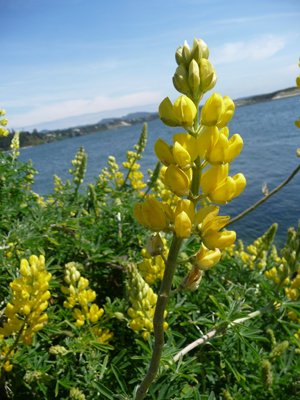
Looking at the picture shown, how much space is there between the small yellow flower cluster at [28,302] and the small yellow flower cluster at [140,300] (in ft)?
2.13

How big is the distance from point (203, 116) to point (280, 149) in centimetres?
2683

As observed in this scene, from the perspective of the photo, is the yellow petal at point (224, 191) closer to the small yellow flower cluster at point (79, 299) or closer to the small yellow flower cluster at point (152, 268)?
the small yellow flower cluster at point (152, 268)

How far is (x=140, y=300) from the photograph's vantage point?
5.64 feet

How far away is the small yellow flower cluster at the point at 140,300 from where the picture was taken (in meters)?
1.70

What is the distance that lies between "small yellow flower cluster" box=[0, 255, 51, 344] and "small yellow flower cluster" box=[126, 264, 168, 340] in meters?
0.65

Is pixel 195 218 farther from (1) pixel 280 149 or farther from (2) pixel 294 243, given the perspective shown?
(1) pixel 280 149

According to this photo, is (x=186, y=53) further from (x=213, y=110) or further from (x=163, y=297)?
(x=163, y=297)

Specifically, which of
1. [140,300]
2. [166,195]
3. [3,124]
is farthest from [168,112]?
[3,124]

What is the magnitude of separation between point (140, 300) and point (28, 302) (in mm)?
788

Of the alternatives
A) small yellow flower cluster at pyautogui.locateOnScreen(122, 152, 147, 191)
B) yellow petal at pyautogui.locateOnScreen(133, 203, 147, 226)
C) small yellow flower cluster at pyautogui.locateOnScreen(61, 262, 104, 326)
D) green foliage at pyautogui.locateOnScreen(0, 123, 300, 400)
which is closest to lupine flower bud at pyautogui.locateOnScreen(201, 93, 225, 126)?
yellow petal at pyautogui.locateOnScreen(133, 203, 147, 226)

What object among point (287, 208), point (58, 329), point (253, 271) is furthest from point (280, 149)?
point (58, 329)

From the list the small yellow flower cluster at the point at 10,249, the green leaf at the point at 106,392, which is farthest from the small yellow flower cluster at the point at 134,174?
the green leaf at the point at 106,392

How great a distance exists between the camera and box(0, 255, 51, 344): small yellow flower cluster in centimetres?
186

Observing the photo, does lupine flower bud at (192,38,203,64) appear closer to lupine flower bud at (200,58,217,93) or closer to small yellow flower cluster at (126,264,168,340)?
lupine flower bud at (200,58,217,93)
